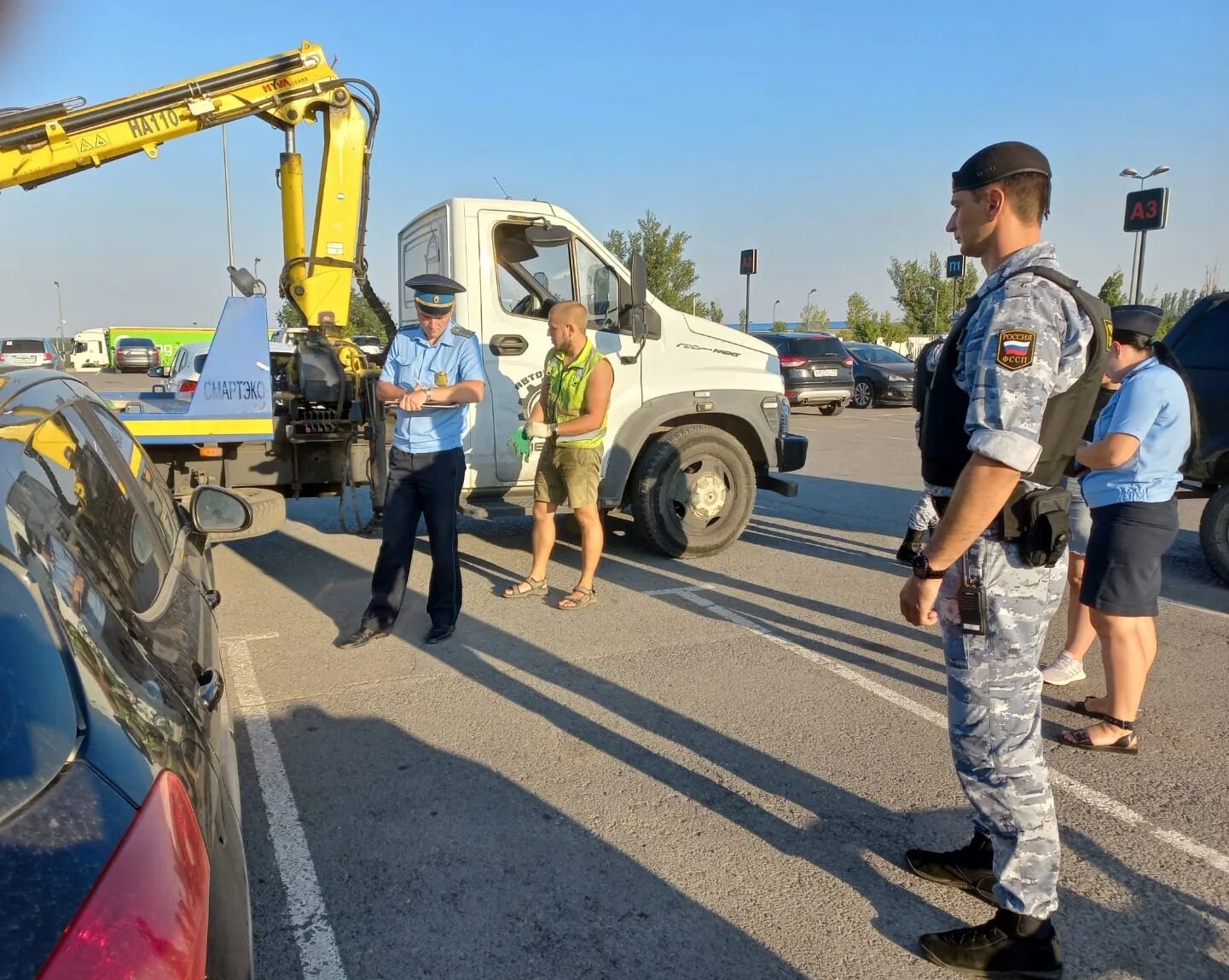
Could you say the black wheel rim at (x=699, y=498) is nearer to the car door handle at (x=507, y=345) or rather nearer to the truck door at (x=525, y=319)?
the truck door at (x=525, y=319)

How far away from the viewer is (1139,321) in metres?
3.79

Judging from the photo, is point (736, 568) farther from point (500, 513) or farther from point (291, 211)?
point (291, 211)

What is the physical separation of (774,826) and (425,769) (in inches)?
53.4

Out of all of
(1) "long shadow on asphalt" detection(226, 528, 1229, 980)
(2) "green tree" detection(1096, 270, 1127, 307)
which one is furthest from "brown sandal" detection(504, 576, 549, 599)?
(2) "green tree" detection(1096, 270, 1127, 307)

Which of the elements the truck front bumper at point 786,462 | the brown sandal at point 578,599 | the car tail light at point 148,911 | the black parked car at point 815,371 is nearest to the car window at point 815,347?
the black parked car at point 815,371

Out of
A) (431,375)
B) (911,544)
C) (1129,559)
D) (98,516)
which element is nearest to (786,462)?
(431,375)

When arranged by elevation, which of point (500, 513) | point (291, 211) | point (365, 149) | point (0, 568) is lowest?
point (500, 513)

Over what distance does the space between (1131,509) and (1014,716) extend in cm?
193

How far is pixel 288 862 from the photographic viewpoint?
292cm

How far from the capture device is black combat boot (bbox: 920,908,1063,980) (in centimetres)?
239

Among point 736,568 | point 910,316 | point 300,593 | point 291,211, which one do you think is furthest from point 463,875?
point 910,316

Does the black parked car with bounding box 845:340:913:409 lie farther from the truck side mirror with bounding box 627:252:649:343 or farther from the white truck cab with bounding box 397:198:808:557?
the truck side mirror with bounding box 627:252:649:343

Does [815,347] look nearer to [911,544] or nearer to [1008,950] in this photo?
[911,544]

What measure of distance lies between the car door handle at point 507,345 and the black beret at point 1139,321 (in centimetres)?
368
